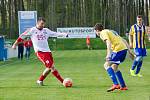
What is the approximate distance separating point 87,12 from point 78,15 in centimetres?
185

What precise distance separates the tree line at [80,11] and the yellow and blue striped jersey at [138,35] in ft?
200

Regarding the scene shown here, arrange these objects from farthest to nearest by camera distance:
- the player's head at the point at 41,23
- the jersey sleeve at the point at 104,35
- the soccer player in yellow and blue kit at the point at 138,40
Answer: the soccer player in yellow and blue kit at the point at 138,40 → the player's head at the point at 41,23 → the jersey sleeve at the point at 104,35

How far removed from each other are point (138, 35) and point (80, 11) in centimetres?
7443

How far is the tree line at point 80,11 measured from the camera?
80.9m

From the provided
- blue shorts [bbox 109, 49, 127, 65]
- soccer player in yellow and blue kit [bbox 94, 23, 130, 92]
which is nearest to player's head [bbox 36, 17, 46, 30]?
soccer player in yellow and blue kit [bbox 94, 23, 130, 92]

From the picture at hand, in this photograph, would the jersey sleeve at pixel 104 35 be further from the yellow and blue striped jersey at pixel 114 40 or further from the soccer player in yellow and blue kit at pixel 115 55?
the soccer player in yellow and blue kit at pixel 115 55

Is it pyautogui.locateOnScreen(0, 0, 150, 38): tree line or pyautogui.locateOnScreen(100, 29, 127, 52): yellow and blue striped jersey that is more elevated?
pyautogui.locateOnScreen(100, 29, 127, 52): yellow and blue striped jersey

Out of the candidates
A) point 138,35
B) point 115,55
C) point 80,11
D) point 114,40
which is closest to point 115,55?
point 115,55

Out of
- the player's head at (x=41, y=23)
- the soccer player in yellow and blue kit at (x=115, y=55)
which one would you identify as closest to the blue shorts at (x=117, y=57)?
the soccer player in yellow and blue kit at (x=115, y=55)

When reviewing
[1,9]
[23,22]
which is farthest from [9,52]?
[1,9]

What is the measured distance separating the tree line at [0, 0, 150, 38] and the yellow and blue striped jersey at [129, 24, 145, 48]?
6108 cm

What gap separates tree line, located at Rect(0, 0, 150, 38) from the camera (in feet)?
266

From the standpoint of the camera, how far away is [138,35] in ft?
55.5

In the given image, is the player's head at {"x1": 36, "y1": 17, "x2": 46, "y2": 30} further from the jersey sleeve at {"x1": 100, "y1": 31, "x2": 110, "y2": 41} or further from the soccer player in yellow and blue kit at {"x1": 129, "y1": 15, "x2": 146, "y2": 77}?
the soccer player in yellow and blue kit at {"x1": 129, "y1": 15, "x2": 146, "y2": 77}
